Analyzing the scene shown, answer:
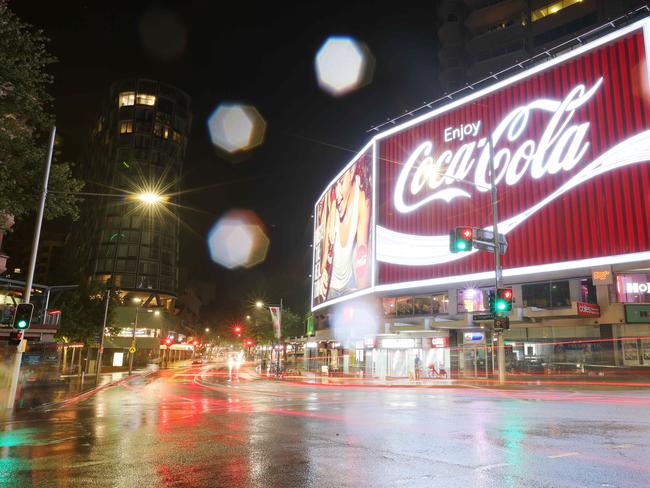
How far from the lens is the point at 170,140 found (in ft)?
359

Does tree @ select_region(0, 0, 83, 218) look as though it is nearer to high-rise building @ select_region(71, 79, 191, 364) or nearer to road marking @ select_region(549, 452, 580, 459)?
road marking @ select_region(549, 452, 580, 459)

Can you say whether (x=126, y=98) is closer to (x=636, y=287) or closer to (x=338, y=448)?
(x=636, y=287)

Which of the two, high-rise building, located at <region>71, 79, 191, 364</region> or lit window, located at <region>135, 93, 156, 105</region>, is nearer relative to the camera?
high-rise building, located at <region>71, 79, 191, 364</region>

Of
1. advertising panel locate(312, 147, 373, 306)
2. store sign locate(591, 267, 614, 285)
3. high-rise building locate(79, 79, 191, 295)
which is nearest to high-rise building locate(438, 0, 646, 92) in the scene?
advertising panel locate(312, 147, 373, 306)

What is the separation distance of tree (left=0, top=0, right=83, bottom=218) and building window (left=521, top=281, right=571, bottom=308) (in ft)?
102

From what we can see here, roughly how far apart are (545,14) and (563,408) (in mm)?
64411

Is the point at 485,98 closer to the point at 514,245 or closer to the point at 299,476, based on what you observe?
the point at 514,245

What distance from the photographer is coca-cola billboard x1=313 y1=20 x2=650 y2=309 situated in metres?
31.1

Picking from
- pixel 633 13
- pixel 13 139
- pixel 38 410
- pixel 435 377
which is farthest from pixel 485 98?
pixel 38 410

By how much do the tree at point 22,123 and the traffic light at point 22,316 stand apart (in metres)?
3.58

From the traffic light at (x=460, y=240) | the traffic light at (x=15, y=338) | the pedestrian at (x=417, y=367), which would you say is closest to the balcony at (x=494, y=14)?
the pedestrian at (x=417, y=367)

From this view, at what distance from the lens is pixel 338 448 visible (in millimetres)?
9469

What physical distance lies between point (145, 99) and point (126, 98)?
4.11 metres

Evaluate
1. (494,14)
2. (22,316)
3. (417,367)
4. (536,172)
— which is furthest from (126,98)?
(22,316)
